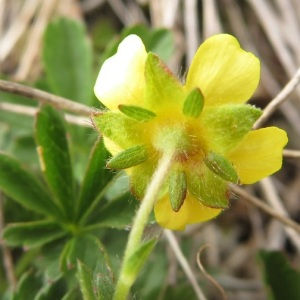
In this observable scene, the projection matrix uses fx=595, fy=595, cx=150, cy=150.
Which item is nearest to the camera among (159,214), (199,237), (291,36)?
(159,214)

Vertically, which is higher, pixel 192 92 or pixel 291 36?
pixel 192 92

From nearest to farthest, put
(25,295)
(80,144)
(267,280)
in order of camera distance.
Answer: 1. (25,295)
2. (267,280)
3. (80,144)

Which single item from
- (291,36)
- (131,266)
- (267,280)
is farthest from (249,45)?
(131,266)

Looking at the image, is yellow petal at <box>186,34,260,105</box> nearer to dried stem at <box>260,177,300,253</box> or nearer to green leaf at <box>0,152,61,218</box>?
green leaf at <box>0,152,61,218</box>

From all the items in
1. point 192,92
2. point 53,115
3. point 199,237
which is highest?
point 192,92

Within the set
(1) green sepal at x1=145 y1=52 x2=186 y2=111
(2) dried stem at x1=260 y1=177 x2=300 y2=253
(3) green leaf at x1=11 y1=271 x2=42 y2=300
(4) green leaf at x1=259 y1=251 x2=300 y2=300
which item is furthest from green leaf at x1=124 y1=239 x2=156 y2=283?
(2) dried stem at x1=260 y1=177 x2=300 y2=253

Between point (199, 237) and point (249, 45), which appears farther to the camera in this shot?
point (249, 45)

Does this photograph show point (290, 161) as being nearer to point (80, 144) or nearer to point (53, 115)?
point (80, 144)
